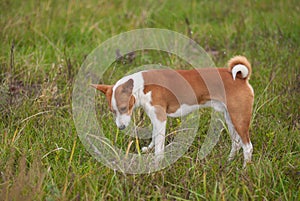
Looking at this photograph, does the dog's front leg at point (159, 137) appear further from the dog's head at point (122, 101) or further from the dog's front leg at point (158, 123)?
the dog's head at point (122, 101)

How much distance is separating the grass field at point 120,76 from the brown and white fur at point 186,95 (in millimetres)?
273

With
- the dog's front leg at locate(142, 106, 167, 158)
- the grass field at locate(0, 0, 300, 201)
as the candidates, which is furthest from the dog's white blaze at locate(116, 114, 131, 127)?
the grass field at locate(0, 0, 300, 201)

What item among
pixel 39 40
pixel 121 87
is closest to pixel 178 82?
pixel 121 87

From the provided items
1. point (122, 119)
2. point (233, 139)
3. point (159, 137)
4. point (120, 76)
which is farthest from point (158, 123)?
point (120, 76)

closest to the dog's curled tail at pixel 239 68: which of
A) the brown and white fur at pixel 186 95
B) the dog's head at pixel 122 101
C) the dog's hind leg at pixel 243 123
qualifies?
the brown and white fur at pixel 186 95

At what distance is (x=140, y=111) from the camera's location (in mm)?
4879

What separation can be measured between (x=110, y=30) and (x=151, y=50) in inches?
32.4

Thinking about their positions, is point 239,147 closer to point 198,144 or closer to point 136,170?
point 198,144

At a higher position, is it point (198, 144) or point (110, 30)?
point (110, 30)

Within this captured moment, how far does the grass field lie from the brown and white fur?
27 centimetres

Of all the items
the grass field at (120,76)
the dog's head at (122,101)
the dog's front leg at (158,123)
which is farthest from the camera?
the dog's front leg at (158,123)

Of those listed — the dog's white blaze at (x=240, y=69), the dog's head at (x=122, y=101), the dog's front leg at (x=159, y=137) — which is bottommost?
the dog's front leg at (x=159, y=137)

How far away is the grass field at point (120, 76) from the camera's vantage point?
11.9ft

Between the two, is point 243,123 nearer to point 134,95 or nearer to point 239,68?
point 239,68
